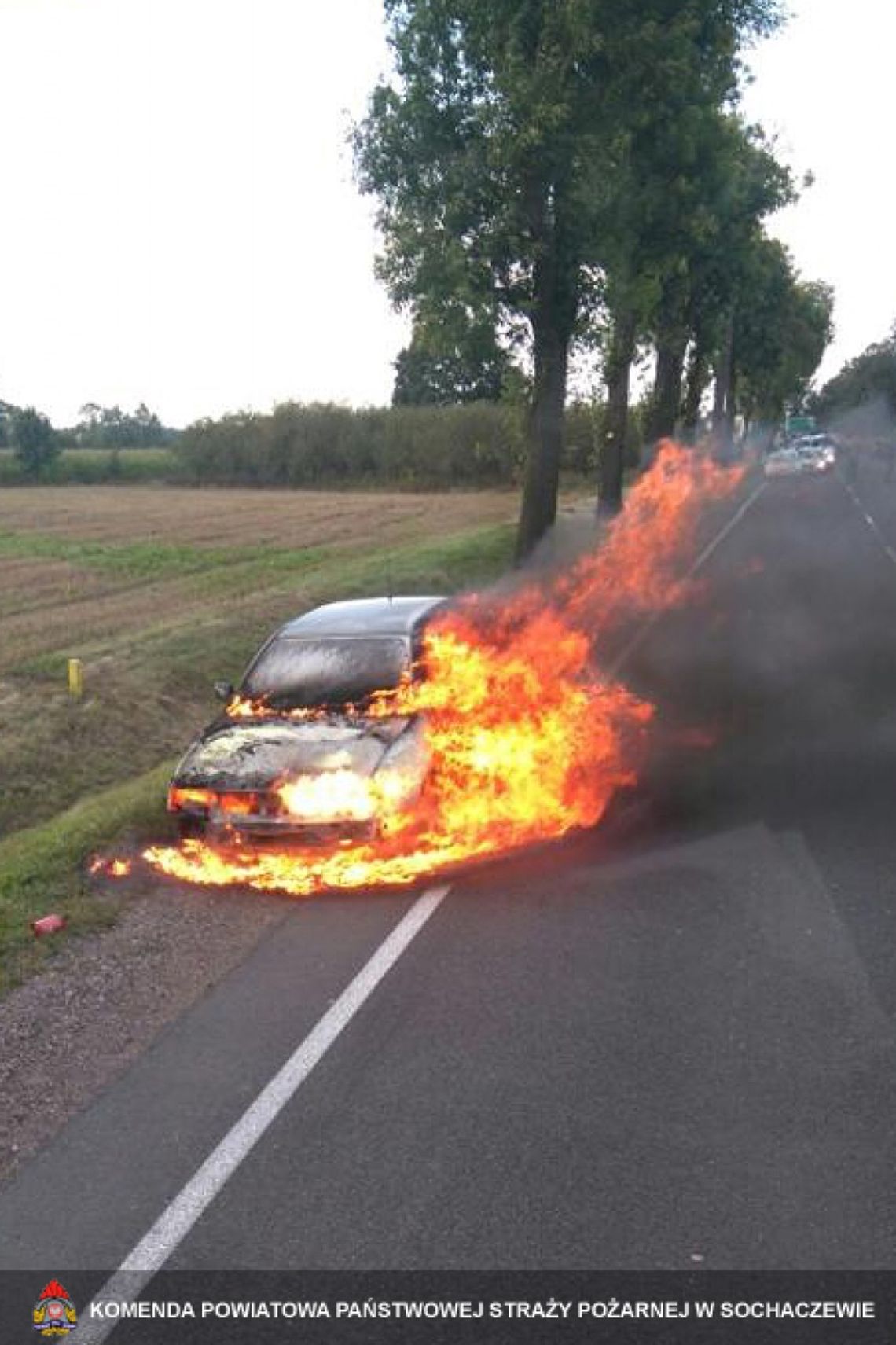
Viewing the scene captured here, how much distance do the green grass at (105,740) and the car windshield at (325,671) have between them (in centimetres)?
126

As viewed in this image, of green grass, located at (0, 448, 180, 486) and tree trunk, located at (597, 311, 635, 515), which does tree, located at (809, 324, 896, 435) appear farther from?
tree trunk, located at (597, 311, 635, 515)

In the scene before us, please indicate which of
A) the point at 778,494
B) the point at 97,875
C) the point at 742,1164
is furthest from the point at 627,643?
the point at 778,494

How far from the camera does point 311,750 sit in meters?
8.05

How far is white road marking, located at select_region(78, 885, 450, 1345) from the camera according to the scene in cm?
393

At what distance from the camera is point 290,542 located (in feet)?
112

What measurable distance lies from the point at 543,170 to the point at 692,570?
846 centimetres

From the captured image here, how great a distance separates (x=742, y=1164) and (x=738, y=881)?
321cm

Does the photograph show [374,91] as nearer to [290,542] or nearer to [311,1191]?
[290,542]

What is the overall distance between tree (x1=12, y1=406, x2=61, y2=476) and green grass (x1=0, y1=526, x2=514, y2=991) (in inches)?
2660

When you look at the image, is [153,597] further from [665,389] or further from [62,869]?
[665,389]

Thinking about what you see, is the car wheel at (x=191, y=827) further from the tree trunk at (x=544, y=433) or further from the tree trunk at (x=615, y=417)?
the tree trunk at (x=615, y=417)

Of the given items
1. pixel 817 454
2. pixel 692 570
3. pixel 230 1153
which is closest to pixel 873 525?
pixel 692 570

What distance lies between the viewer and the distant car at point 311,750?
7.71 m
